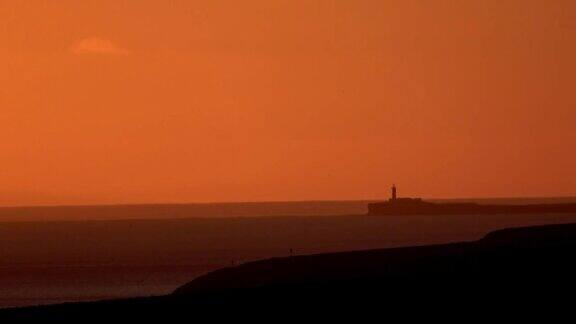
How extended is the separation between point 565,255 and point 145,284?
4943 centimetres

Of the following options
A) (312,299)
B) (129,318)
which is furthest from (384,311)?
(129,318)

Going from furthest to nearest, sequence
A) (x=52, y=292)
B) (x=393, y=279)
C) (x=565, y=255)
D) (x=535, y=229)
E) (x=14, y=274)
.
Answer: (x=14, y=274)
(x=52, y=292)
(x=535, y=229)
(x=565, y=255)
(x=393, y=279)

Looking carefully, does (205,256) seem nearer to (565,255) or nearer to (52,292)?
(52,292)

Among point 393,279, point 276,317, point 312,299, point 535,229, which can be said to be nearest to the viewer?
point 276,317

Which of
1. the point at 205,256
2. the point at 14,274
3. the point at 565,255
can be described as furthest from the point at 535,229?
the point at 205,256

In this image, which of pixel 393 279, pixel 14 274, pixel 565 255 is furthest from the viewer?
pixel 14 274

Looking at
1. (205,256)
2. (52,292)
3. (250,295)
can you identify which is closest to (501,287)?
(250,295)

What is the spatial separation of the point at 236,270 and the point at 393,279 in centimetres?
2381

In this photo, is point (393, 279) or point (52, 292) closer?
point (393, 279)

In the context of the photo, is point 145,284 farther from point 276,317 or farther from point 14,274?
point 276,317

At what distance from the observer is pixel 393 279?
81.4 feet

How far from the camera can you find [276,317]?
21.1 meters

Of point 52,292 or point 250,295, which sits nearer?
point 250,295

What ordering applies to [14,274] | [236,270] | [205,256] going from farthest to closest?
[205,256], [14,274], [236,270]
